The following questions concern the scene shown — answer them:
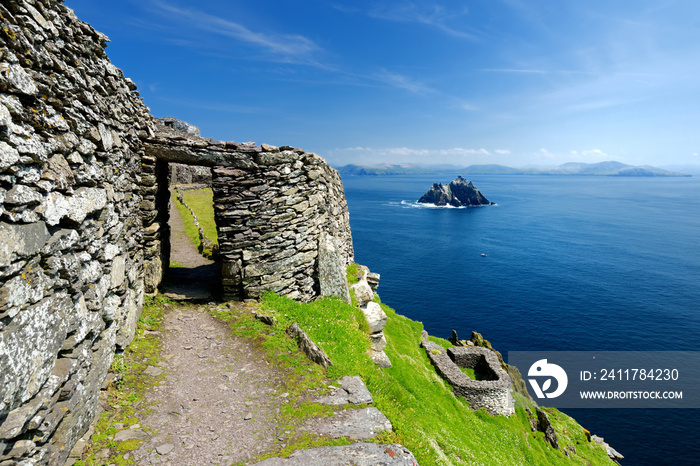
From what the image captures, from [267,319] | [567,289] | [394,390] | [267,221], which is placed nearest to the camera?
A: [394,390]

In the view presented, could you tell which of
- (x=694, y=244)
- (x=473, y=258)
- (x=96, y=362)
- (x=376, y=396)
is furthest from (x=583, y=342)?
(x=694, y=244)

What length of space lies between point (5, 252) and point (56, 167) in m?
1.82

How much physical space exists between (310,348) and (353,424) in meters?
2.88

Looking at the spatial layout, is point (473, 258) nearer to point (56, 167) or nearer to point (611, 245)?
point (611, 245)

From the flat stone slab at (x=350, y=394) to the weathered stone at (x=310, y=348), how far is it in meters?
0.77

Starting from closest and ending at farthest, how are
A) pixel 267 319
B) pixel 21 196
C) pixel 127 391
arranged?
1. pixel 21 196
2. pixel 127 391
3. pixel 267 319

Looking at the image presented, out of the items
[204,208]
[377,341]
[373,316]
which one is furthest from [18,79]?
[204,208]

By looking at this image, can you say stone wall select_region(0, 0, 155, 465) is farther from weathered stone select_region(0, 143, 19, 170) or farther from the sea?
the sea

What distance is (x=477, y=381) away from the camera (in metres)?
29.2

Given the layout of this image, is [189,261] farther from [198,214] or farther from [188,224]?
[198,214]

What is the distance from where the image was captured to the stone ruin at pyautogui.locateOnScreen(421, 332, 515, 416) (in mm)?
28625

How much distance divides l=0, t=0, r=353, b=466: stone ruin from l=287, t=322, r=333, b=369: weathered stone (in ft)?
10.2

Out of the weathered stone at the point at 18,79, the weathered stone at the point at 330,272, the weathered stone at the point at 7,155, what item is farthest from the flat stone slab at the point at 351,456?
the weathered stone at the point at 330,272

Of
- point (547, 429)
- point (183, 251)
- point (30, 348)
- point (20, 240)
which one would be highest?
point (20, 240)
